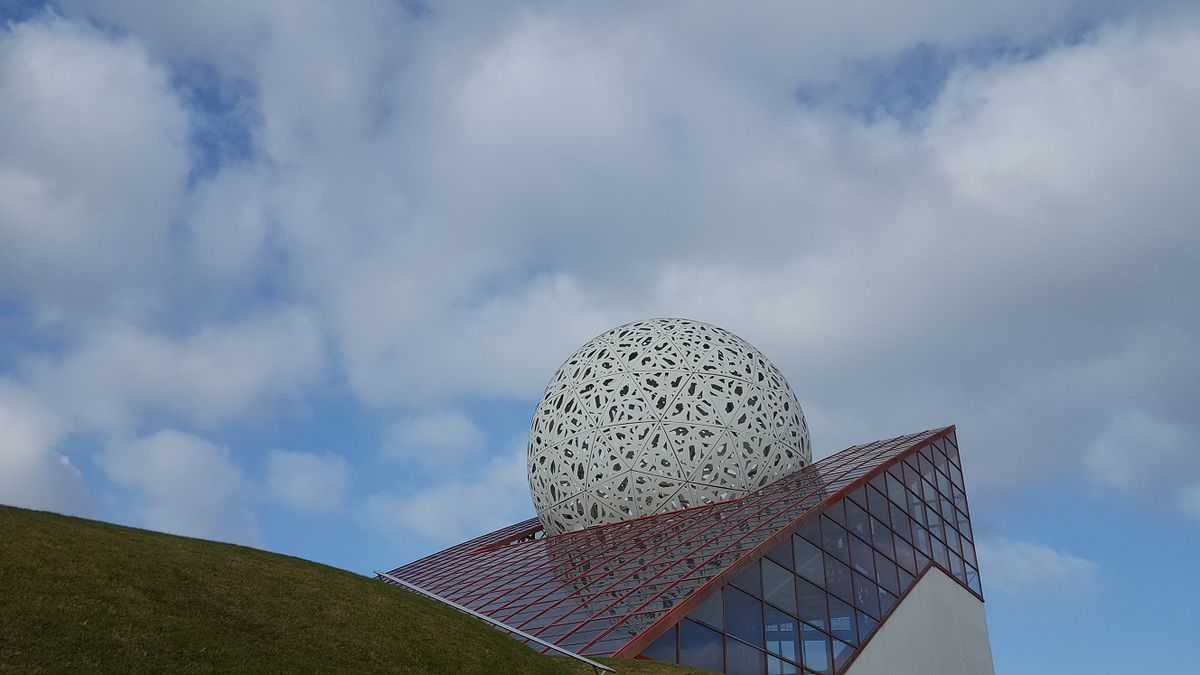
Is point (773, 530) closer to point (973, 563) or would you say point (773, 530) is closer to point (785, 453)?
point (785, 453)

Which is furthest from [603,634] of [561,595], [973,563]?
[973,563]

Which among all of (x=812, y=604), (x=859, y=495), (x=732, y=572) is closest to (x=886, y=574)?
(x=859, y=495)

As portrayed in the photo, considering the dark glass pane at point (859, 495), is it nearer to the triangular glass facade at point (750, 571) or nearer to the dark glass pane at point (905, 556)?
the triangular glass facade at point (750, 571)

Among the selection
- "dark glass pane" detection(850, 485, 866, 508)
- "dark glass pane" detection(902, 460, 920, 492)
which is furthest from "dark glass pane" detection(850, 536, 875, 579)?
"dark glass pane" detection(902, 460, 920, 492)

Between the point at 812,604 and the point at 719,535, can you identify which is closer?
the point at 812,604

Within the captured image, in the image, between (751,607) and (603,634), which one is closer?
(603,634)

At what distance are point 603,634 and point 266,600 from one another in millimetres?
7706

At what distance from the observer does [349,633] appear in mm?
14578

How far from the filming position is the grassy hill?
39.0 ft

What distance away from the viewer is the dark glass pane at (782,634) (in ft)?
76.1

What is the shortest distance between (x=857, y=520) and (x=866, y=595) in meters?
2.36

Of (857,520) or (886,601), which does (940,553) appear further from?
(857,520)

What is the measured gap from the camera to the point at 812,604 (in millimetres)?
25250

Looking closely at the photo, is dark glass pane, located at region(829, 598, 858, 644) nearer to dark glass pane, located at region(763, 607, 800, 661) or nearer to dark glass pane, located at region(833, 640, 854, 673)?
dark glass pane, located at region(833, 640, 854, 673)
